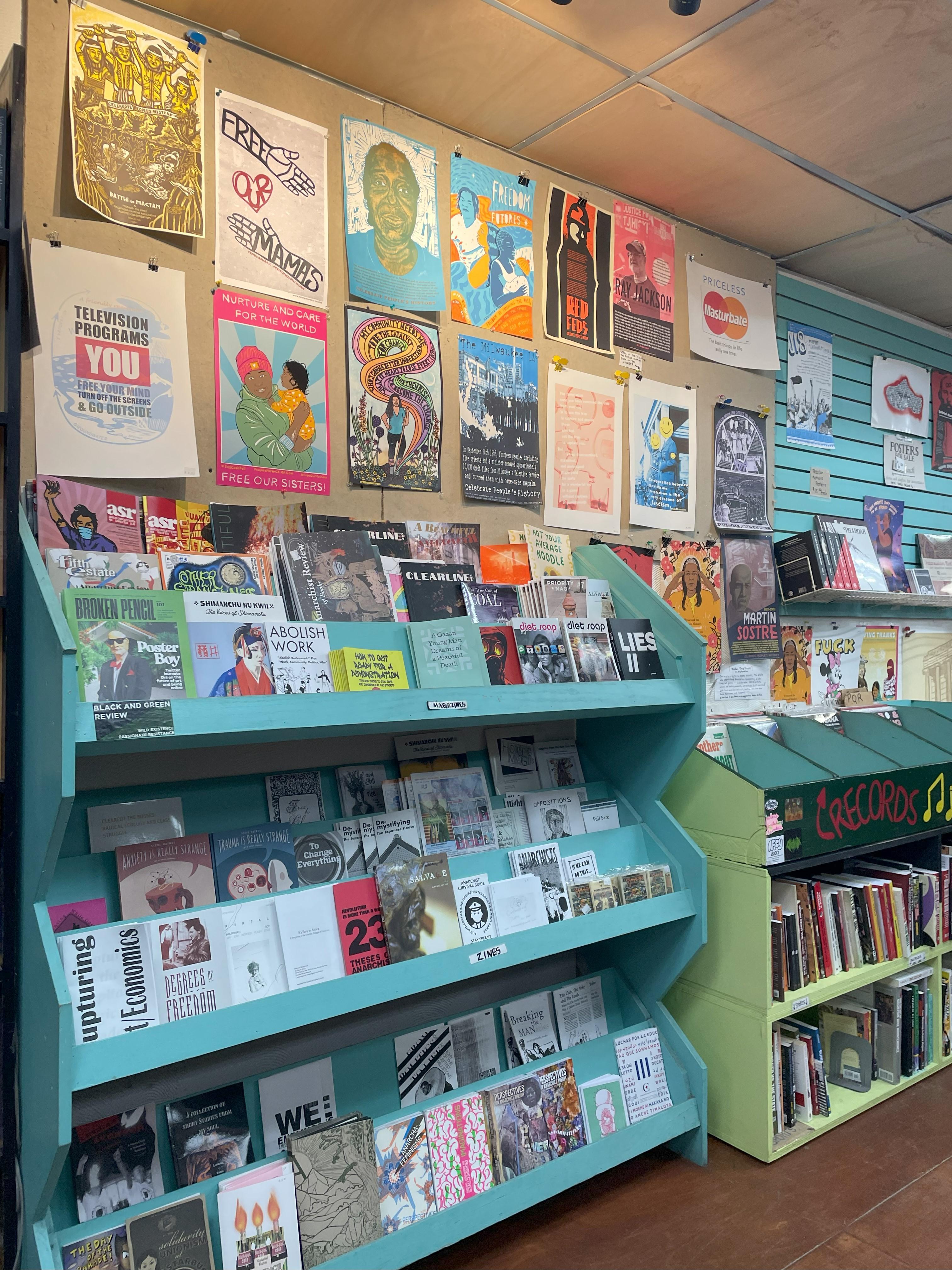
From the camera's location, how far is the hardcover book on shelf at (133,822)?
6.31 feet

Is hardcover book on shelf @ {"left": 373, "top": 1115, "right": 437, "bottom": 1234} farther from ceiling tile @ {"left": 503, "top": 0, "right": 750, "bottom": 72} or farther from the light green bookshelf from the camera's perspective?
ceiling tile @ {"left": 503, "top": 0, "right": 750, "bottom": 72}

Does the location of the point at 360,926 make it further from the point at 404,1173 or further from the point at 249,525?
the point at 249,525

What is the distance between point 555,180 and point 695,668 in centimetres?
164

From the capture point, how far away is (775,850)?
8.54ft

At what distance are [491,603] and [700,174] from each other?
65.9 inches

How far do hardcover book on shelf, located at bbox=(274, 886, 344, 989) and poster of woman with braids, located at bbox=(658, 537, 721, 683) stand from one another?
1746 mm

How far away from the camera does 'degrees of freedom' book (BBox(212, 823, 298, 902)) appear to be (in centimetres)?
201

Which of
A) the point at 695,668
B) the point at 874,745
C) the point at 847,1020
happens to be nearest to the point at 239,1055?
the point at 695,668

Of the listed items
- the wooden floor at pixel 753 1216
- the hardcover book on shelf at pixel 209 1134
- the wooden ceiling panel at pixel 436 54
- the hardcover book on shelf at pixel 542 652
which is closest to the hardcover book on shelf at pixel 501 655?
the hardcover book on shelf at pixel 542 652

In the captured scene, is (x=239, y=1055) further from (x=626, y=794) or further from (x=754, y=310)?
(x=754, y=310)

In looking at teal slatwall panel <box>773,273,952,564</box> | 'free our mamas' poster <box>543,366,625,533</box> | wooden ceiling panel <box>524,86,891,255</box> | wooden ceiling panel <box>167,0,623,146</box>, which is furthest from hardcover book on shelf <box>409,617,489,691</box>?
teal slatwall panel <box>773,273,952,564</box>

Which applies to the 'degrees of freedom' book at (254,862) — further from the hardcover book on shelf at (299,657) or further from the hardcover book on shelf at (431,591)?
the hardcover book on shelf at (431,591)

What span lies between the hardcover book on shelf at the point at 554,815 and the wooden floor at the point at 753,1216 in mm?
916

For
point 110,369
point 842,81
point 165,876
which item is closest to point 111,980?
point 165,876
